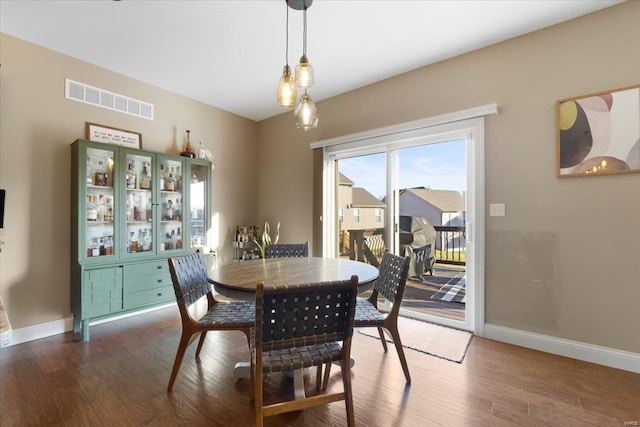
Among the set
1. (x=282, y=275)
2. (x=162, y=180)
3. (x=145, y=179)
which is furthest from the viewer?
(x=162, y=180)

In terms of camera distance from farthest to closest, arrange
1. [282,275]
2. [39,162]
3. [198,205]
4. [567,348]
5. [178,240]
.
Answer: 1. [198,205]
2. [178,240]
3. [39,162]
4. [567,348]
5. [282,275]

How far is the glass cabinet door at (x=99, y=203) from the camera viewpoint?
2752mm

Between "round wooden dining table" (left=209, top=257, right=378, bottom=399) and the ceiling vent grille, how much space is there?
235 cm

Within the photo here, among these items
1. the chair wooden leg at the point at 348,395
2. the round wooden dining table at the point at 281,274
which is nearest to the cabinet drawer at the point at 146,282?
the round wooden dining table at the point at 281,274

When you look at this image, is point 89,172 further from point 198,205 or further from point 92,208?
point 198,205

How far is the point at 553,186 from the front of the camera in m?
2.34

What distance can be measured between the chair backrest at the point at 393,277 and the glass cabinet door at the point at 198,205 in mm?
2448

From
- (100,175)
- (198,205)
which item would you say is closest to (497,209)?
(198,205)

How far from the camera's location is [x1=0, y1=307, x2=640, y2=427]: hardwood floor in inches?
62.2

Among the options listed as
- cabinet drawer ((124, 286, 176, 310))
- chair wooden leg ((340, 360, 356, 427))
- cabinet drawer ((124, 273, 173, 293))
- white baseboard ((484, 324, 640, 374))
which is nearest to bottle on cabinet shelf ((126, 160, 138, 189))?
cabinet drawer ((124, 273, 173, 293))

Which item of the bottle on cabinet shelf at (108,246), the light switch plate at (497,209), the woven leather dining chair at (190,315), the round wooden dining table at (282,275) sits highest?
the light switch plate at (497,209)

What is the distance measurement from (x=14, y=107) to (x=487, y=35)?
419cm

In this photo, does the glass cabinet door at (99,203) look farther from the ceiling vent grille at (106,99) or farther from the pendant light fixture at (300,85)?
the pendant light fixture at (300,85)

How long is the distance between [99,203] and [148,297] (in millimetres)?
1079
